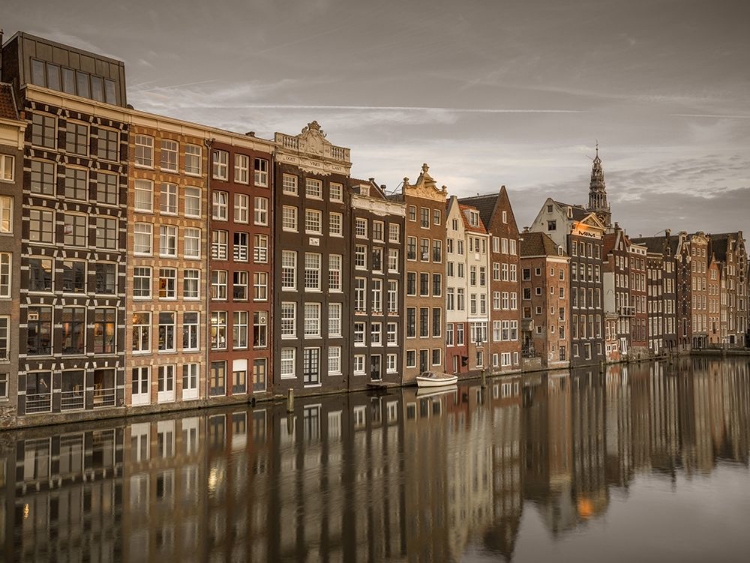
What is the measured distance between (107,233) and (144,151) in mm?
6746

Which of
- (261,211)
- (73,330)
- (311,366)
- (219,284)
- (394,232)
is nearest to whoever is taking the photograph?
(73,330)

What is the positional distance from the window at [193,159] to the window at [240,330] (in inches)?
444

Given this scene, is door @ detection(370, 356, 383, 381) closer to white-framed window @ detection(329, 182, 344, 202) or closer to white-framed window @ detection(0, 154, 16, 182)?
white-framed window @ detection(329, 182, 344, 202)

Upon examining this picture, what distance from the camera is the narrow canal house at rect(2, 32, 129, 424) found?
44.1 meters

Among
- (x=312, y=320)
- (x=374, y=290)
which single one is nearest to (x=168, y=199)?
(x=312, y=320)

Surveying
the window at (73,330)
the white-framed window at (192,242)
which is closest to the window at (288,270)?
the white-framed window at (192,242)

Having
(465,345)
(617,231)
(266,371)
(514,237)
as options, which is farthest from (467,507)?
(617,231)

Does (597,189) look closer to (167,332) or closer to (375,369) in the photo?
(375,369)

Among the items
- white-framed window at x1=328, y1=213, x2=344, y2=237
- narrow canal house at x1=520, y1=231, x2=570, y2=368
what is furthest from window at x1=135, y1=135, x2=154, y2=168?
narrow canal house at x1=520, y1=231, x2=570, y2=368

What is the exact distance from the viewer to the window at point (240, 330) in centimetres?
5556

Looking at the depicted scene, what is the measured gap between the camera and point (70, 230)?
151 feet

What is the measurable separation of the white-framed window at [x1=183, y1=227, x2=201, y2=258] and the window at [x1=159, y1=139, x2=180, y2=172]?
4.67 m

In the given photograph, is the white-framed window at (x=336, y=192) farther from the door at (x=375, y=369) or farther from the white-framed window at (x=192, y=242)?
the door at (x=375, y=369)

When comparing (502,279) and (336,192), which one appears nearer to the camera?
(336,192)
